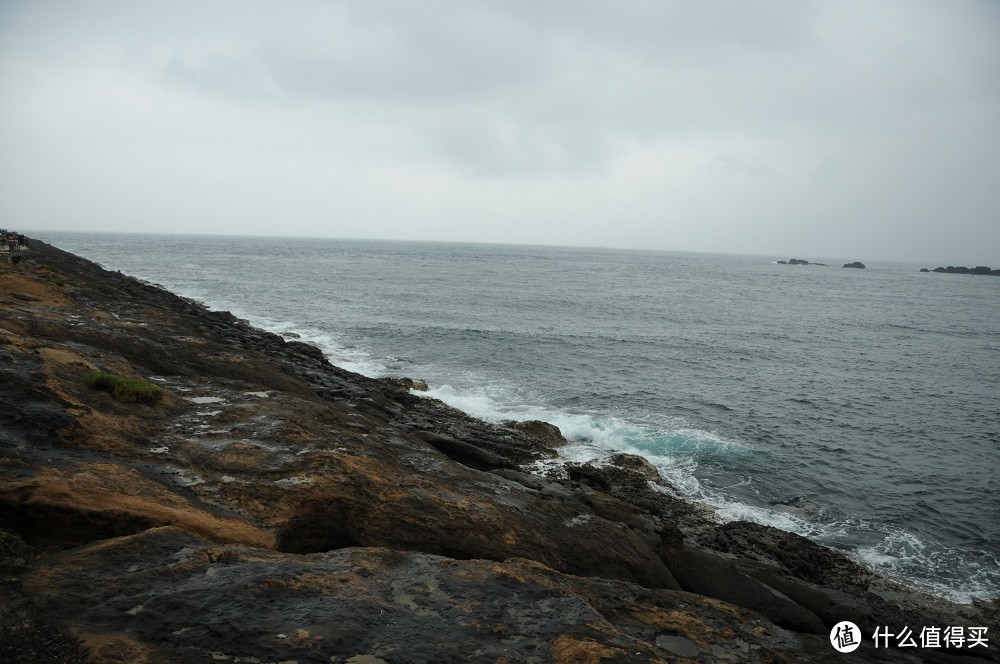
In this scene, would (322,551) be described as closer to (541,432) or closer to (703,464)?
(541,432)

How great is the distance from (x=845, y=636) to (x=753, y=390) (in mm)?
22373

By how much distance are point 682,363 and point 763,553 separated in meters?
22.9

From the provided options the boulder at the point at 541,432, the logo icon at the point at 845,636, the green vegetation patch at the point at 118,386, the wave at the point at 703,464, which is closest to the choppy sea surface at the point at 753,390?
the wave at the point at 703,464

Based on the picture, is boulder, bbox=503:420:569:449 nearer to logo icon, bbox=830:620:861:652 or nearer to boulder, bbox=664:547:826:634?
boulder, bbox=664:547:826:634

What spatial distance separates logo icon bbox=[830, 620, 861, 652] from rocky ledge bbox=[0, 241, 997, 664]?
303 millimetres

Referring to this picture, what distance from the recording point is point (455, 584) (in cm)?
724

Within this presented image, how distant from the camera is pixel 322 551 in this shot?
29.5 feet

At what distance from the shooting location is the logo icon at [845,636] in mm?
9406

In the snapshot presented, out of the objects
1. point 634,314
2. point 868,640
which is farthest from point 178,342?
point 634,314

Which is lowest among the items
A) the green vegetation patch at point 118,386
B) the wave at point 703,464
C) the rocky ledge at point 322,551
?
the wave at point 703,464

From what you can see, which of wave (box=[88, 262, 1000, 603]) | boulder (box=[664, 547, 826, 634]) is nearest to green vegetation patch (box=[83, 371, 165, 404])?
boulder (box=[664, 547, 826, 634])

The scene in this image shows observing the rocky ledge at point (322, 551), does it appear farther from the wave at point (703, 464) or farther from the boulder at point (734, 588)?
the wave at point (703, 464)

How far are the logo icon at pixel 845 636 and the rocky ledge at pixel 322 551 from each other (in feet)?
0.99

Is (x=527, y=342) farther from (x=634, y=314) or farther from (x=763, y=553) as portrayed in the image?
(x=763, y=553)
